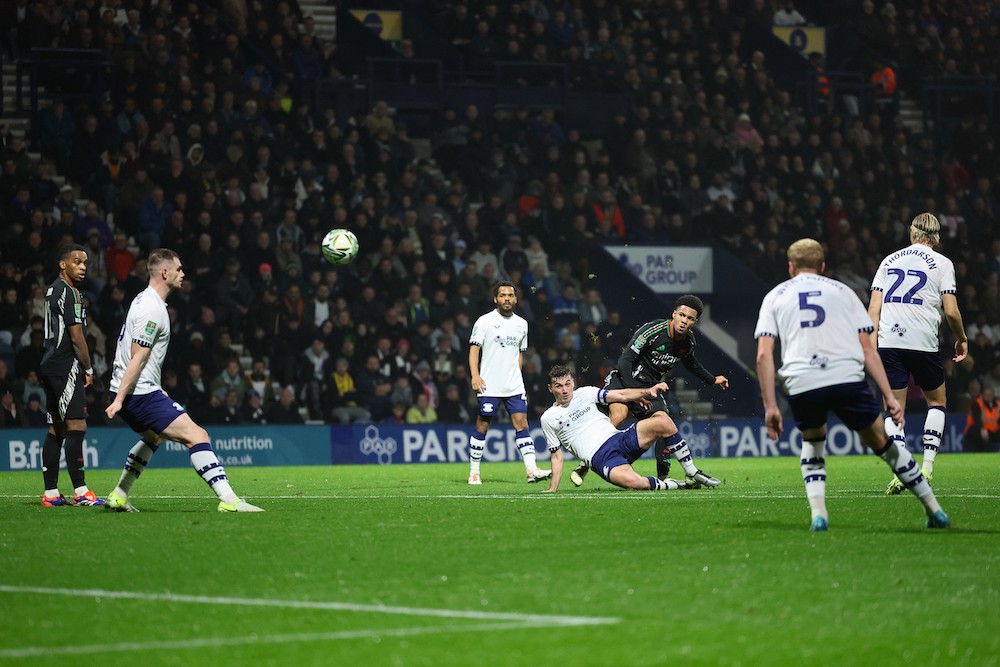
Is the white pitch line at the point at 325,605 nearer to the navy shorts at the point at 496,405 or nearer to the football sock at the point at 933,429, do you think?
the football sock at the point at 933,429

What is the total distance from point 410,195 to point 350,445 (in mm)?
5366

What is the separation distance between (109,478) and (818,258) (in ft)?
40.7

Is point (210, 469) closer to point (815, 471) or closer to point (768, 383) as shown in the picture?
point (768, 383)

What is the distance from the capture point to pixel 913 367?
13203 millimetres

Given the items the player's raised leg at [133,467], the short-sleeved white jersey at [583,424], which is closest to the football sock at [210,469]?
the player's raised leg at [133,467]

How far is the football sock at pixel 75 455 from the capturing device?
13211 mm

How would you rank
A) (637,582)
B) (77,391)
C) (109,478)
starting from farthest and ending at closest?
(109,478) < (77,391) < (637,582)

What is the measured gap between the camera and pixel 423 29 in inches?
1257

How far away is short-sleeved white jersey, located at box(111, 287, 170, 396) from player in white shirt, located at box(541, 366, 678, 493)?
414 centimetres

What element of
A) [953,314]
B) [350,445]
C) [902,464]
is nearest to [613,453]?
[953,314]

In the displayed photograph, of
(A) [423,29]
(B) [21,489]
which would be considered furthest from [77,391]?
(A) [423,29]

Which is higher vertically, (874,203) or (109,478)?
(874,203)

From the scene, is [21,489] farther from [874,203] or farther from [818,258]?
[874,203]

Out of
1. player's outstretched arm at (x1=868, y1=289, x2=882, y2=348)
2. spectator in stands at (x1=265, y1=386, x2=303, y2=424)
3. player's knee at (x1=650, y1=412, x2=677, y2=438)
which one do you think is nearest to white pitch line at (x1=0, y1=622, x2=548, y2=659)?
player's outstretched arm at (x1=868, y1=289, x2=882, y2=348)
